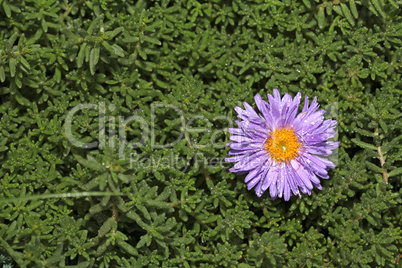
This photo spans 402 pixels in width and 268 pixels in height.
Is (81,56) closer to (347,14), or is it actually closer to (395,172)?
(347,14)

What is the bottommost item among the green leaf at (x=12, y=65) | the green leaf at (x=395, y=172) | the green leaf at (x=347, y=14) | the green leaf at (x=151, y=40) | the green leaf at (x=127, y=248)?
the green leaf at (x=127, y=248)

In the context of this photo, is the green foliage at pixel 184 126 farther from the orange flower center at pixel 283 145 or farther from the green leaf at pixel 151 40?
the orange flower center at pixel 283 145

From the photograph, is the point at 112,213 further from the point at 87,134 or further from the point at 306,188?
the point at 306,188

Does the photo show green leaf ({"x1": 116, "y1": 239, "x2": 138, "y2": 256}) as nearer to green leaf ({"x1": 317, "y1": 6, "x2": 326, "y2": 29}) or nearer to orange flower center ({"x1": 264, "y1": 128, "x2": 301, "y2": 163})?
orange flower center ({"x1": 264, "y1": 128, "x2": 301, "y2": 163})

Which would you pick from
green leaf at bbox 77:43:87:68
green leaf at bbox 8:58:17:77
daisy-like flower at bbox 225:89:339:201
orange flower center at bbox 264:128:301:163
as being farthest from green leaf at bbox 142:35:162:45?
orange flower center at bbox 264:128:301:163

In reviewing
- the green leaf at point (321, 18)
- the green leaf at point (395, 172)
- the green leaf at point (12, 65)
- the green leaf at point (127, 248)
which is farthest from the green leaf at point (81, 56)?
the green leaf at point (395, 172)

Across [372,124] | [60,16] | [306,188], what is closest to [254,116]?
[306,188]
